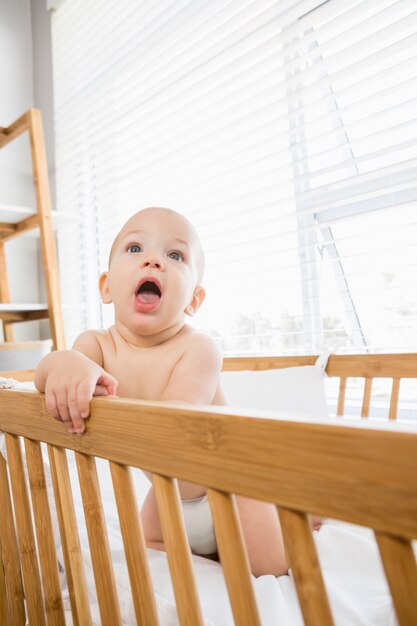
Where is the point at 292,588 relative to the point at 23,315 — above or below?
below

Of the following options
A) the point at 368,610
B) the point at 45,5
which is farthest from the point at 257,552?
the point at 45,5

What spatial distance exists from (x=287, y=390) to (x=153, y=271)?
0.50m

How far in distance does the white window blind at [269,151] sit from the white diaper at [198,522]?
22.5 inches

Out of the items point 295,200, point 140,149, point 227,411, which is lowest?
point 227,411

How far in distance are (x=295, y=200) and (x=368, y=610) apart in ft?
3.59

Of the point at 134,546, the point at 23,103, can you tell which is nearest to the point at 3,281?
the point at 23,103

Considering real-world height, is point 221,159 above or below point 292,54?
below

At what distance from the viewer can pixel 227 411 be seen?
0.37m

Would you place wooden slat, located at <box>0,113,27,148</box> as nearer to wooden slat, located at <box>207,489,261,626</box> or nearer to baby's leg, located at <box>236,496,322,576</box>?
baby's leg, located at <box>236,496,322,576</box>

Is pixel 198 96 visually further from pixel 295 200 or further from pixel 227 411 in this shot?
pixel 227 411

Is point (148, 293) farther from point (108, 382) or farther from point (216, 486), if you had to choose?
point (216, 486)

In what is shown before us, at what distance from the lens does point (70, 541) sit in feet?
1.88

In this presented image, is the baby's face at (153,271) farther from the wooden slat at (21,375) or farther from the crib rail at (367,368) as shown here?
the wooden slat at (21,375)

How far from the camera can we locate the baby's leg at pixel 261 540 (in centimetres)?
70
